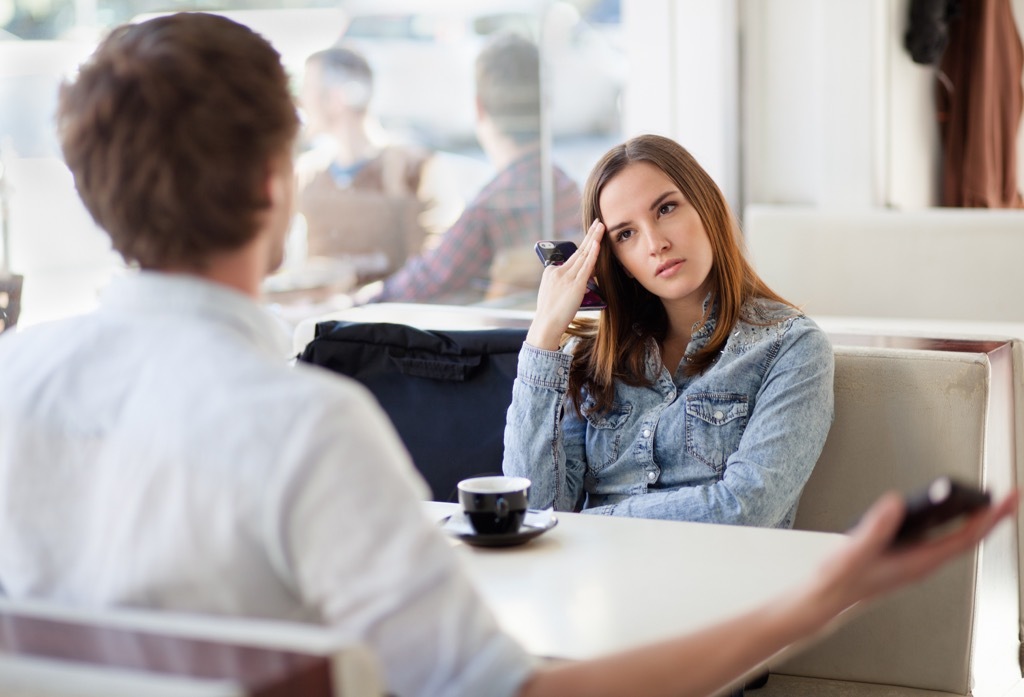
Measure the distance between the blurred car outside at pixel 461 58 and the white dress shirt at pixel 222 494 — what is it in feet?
12.8

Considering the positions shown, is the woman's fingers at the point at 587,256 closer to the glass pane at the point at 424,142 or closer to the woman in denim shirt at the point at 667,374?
the woman in denim shirt at the point at 667,374

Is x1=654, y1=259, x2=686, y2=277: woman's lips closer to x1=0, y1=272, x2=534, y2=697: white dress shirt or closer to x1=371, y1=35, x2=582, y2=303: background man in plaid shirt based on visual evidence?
x1=0, y1=272, x2=534, y2=697: white dress shirt

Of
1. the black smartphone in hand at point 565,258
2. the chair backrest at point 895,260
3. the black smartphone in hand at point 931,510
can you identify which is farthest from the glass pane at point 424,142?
the black smartphone in hand at point 931,510

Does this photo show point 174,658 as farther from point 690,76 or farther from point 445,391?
point 690,76

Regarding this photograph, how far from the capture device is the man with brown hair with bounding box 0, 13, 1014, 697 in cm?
79

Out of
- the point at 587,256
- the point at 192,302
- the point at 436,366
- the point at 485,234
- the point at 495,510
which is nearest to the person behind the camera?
the point at 192,302

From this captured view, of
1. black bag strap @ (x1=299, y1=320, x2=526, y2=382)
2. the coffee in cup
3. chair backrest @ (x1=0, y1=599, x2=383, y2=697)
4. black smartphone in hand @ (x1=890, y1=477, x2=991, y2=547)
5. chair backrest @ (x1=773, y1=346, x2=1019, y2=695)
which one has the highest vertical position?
black smartphone in hand @ (x1=890, y1=477, x2=991, y2=547)

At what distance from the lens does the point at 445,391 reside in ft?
7.48

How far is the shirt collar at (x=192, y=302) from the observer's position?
2.93ft

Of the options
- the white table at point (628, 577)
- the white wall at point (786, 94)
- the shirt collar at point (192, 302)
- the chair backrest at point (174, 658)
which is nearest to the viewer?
the chair backrest at point (174, 658)

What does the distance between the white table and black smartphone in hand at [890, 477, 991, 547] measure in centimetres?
31

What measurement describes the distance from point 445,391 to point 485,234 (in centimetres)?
236

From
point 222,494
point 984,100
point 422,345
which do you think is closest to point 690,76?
point 984,100

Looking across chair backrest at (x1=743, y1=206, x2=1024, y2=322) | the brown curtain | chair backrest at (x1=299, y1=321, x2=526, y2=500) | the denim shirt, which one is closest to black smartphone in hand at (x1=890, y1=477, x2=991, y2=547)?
the denim shirt
